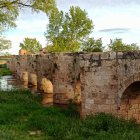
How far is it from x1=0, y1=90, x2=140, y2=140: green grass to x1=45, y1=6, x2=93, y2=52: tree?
3399 cm

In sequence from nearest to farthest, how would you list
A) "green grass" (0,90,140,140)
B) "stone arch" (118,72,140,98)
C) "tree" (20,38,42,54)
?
"green grass" (0,90,140,140)
"stone arch" (118,72,140,98)
"tree" (20,38,42,54)

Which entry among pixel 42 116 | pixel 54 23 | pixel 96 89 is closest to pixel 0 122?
pixel 42 116

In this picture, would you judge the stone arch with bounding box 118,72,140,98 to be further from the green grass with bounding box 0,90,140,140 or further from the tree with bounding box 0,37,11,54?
the tree with bounding box 0,37,11,54

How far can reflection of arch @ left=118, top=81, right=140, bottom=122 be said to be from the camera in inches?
487

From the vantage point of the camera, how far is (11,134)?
11305 millimetres

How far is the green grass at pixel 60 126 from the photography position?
10678 mm

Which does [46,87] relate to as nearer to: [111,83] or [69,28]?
[111,83]

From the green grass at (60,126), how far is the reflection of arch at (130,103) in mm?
629

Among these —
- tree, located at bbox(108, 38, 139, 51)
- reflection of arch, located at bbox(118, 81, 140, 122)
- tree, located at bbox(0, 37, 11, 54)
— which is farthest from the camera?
tree, located at bbox(108, 38, 139, 51)

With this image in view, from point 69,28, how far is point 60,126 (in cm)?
3855

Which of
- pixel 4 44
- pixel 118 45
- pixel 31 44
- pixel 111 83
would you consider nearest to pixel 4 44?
pixel 4 44

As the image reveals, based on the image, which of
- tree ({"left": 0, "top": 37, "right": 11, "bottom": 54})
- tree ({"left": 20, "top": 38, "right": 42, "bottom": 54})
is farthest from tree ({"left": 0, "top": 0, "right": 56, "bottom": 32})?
tree ({"left": 20, "top": 38, "right": 42, "bottom": 54})

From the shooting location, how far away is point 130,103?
12.5m

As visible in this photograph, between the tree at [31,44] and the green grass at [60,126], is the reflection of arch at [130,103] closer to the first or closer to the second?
the green grass at [60,126]
